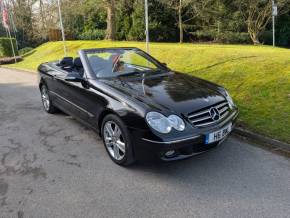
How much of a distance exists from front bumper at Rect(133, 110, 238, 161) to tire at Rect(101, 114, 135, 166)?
138 mm

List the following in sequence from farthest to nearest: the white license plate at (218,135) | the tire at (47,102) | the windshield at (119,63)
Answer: the tire at (47,102)
the windshield at (119,63)
the white license plate at (218,135)

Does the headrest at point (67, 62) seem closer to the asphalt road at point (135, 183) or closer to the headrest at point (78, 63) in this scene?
the headrest at point (78, 63)

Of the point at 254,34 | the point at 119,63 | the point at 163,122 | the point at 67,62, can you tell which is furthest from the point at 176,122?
the point at 254,34

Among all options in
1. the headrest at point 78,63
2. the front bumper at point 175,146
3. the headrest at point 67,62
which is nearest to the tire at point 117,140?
the front bumper at point 175,146

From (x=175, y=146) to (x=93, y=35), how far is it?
26186 mm

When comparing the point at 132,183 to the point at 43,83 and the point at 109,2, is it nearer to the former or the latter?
the point at 43,83

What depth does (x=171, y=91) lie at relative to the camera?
4312 mm

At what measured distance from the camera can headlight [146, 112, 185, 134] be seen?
3615 mm

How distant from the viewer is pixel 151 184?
12.3 ft

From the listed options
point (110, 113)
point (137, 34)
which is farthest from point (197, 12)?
point (110, 113)

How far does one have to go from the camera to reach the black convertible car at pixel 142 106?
3.66 m

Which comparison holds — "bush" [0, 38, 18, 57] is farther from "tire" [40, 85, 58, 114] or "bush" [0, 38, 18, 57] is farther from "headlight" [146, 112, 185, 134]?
"headlight" [146, 112, 185, 134]

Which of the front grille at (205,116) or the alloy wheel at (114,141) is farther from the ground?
the front grille at (205,116)

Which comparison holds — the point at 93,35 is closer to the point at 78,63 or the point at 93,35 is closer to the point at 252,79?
the point at 252,79
